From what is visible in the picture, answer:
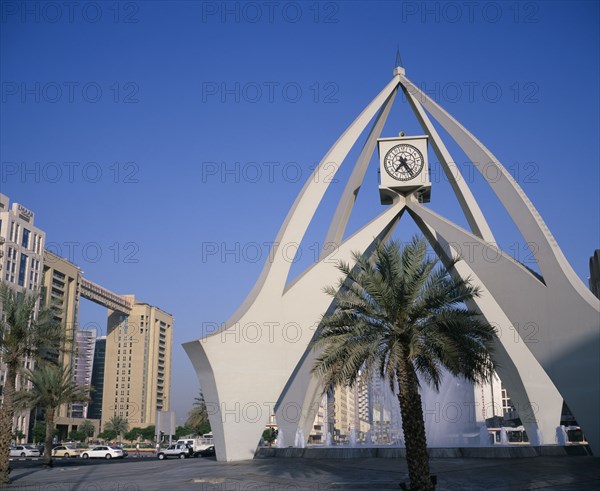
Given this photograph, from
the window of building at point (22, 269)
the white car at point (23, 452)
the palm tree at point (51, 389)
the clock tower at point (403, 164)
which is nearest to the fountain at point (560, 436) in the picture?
the clock tower at point (403, 164)

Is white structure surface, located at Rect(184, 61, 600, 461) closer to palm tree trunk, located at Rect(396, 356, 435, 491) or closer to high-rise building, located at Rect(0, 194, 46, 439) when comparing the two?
palm tree trunk, located at Rect(396, 356, 435, 491)

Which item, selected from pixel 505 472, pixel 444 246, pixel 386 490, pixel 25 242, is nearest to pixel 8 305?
pixel 386 490

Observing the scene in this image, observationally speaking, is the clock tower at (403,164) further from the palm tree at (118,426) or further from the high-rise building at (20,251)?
the palm tree at (118,426)

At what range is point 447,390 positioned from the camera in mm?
42438

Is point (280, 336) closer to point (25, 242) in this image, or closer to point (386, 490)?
point (386, 490)

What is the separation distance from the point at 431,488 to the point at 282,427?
738 inches

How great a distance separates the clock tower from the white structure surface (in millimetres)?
780

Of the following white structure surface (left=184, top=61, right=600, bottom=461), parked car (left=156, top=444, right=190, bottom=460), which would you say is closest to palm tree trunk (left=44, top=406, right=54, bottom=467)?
white structure surface (left=184, top=61, right=600, bottom=461)

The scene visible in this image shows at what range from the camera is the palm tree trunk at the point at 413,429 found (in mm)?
16047

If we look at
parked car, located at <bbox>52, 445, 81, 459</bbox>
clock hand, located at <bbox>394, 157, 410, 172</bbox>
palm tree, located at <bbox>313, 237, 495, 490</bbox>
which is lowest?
parked car, located at <bbox>52, 445, 81, 459</bbox>

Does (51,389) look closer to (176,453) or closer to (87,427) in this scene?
(176,453)

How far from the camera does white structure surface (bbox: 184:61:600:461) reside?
26.5 m

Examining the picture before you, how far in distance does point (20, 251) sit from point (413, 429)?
256 ft

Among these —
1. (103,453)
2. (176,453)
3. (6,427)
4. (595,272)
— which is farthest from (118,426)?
(6,427)
